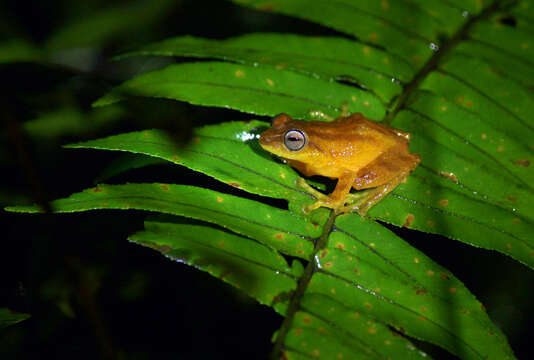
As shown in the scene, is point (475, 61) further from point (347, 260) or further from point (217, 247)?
point (217, 247)

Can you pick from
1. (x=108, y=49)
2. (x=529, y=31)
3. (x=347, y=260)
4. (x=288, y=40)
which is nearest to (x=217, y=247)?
(x=347, y=260)

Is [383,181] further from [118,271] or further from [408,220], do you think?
[118,271]

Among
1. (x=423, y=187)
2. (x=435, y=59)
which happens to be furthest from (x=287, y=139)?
(x=435, y=59)

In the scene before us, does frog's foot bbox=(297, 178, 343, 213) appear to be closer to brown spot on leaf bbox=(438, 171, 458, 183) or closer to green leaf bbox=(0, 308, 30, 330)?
brown spot on leaf bbox=(438, 171, 458, 183)

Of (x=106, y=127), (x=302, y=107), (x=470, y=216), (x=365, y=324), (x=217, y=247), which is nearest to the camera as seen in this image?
(x=365, y=324)

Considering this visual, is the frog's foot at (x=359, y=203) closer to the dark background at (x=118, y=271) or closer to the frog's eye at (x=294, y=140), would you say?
the frog's eye at (x=294, y=140)

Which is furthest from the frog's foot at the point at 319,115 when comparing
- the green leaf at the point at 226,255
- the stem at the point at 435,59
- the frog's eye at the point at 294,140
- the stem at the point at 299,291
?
the green leaf at the point at 226,255

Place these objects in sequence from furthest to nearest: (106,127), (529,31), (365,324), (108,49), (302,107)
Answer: (108,49) < (106,127) < (529,31) < (302,107) < (365,324)
